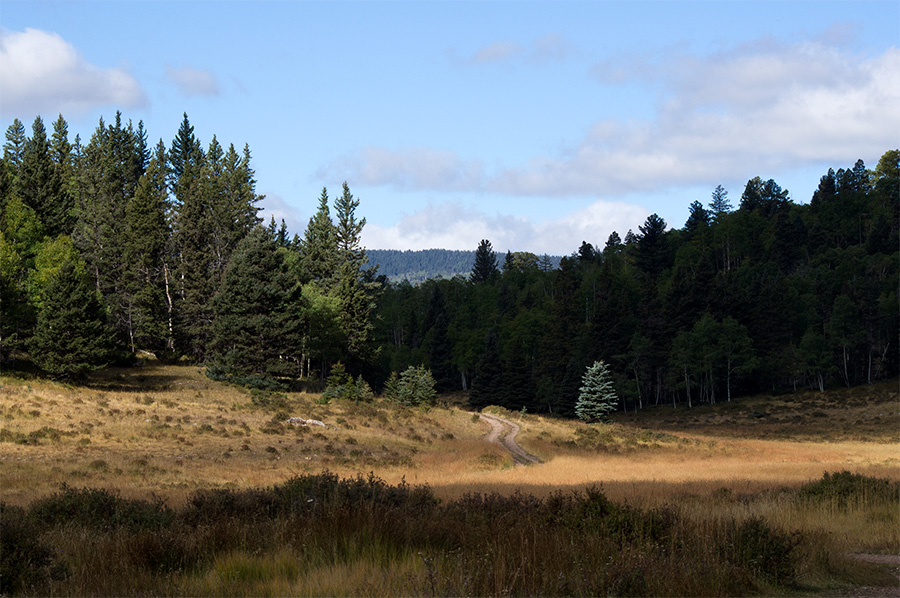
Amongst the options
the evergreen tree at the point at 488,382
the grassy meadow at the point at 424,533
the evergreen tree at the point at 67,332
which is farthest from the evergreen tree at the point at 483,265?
the grassy meadow at the point at 424,533

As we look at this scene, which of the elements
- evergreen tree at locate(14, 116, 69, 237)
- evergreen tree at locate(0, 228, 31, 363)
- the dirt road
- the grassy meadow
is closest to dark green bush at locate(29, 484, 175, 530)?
the grassy meadow

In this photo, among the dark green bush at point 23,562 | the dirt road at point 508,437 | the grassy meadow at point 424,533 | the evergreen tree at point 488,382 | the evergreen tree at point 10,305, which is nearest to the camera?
the grassy meadow at point 424,533

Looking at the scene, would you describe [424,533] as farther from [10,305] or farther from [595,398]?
[595,398]

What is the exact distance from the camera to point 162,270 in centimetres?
7381

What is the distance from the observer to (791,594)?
24.2 ft

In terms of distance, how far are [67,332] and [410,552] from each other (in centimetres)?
4472

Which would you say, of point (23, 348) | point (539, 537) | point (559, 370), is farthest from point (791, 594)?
point (559, 370)

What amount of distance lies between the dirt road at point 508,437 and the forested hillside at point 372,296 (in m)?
17.5

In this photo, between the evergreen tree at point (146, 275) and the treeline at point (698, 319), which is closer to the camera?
the evergreen tree at point (146, 275)

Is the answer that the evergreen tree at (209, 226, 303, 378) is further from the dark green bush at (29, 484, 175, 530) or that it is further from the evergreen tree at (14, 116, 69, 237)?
the dark green bush at (29, 484, 175, 530)

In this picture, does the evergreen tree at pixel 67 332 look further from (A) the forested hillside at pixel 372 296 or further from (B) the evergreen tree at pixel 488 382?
(B) the evergreen tree at pixel 488 382

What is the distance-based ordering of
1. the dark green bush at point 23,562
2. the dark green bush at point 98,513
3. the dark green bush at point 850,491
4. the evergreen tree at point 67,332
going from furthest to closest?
the evergreen tree at point 67,332, the dark green bush at point 850,491, the dark green bush at point 98,513, the dark green bush at point 23,562

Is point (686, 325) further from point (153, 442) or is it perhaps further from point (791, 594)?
point (791, 594)

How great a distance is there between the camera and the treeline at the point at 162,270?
A: 47.3 metres
